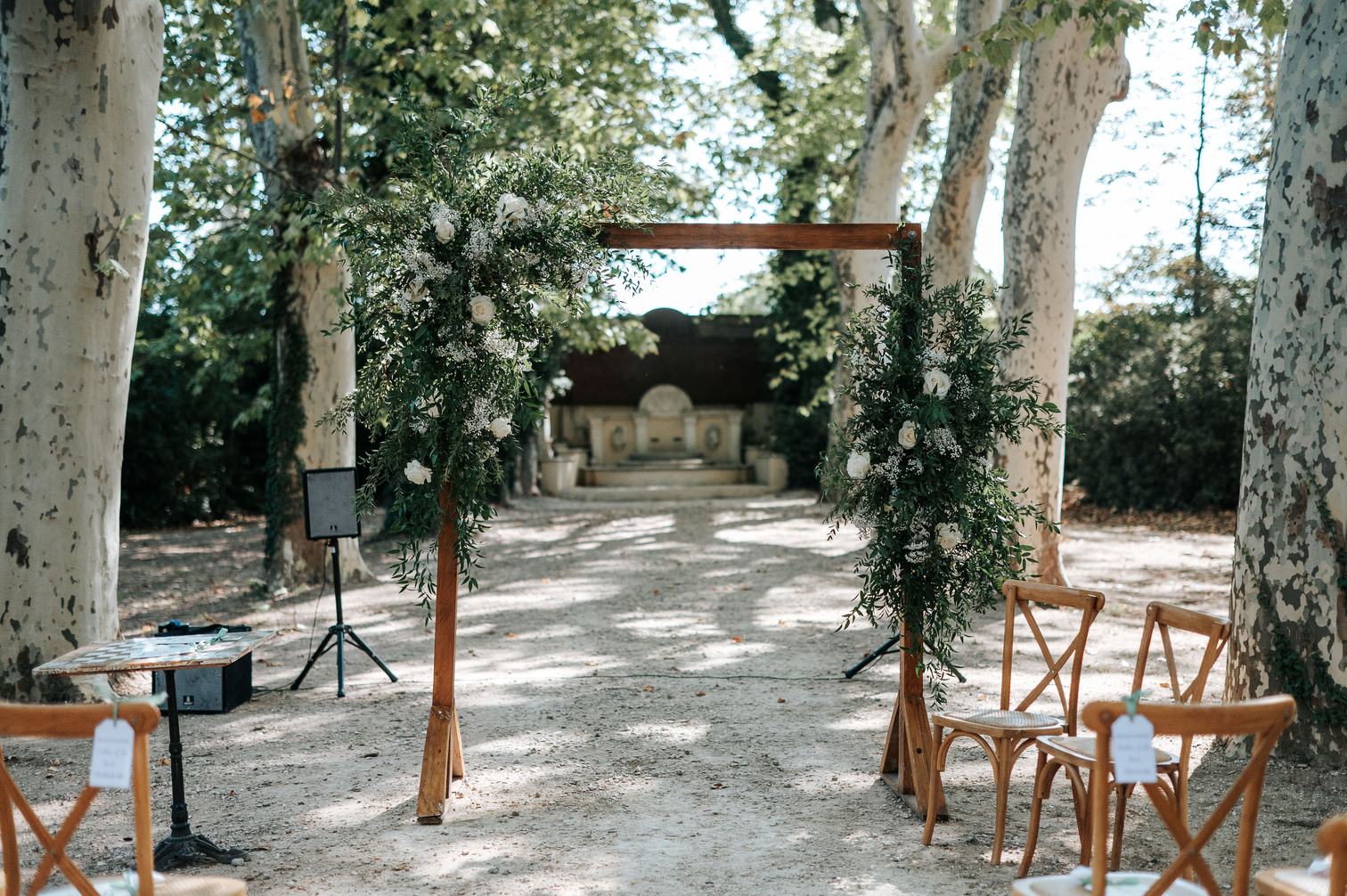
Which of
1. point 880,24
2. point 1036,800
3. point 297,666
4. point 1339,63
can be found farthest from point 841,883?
point 880,24

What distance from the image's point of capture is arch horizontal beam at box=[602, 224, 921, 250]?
4527 millimetres

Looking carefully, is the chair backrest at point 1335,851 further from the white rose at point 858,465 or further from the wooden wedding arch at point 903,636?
the white rose at point 858,465

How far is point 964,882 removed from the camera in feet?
11.8

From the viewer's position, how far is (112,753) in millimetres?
2348

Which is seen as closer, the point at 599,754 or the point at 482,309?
the point at 482,309

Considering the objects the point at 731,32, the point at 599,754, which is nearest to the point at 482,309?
the point at 599,754

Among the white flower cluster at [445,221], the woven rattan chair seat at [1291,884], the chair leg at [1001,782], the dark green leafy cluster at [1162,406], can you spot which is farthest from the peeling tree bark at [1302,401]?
the dark green leafy cluster at [1162,406]

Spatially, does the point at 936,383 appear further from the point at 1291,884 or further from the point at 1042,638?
the point at 1291,884

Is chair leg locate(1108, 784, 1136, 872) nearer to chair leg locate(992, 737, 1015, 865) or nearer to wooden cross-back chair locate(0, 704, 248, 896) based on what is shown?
chair leg locate(992, 737, 1015, 865)

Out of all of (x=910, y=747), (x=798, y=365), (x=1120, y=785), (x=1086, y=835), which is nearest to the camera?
(x=1120, y=785)

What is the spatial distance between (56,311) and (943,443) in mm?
4754

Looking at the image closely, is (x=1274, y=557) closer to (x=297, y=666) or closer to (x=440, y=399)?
(x=440, y=399)

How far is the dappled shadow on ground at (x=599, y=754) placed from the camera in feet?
12.5

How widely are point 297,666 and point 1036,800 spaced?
531cm
